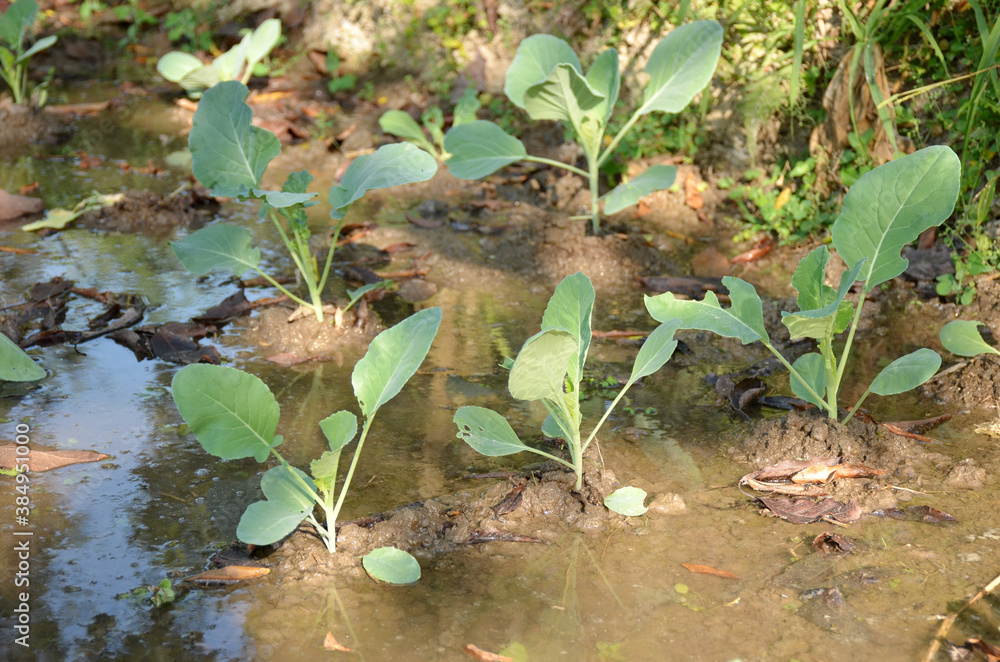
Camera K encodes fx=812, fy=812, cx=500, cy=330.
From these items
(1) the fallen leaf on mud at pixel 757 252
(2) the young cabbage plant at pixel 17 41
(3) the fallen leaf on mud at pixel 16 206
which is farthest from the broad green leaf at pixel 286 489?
(2) the young cabbage plant at pixel 17 41

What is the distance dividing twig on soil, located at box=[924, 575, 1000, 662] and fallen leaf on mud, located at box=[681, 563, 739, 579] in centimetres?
43

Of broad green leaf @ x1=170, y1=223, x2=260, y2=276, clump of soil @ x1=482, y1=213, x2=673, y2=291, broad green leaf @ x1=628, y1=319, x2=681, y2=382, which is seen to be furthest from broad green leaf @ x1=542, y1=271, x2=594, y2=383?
clump of soil @ x1=482, y1=213, x2=673, y2=291

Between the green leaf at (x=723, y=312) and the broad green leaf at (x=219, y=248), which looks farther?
the broad green leaf at (x=219, y=248)

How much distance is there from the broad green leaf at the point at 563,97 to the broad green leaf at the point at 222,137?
3.86 feet

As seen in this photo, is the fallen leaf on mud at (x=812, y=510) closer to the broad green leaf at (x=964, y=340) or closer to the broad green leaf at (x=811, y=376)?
the broad green leaf at (x=811, y=376)

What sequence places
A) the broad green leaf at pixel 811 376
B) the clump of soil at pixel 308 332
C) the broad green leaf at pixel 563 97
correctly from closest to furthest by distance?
1. the broad green leaf at pixel 811 376
2. the clump of soil at pixel 308 332
3. the broad green leaf at pixel 563 97

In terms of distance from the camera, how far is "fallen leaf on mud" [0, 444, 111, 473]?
7.62 ft

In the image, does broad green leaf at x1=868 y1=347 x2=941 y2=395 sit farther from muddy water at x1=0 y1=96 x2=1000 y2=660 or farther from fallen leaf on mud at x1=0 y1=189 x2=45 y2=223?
fallen leaf on mud at x1=0 y1=189 x2=45 y2=223

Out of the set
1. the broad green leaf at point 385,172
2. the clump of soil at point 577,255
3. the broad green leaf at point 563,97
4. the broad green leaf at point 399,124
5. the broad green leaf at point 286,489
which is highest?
the broad green leaf at point 563,97

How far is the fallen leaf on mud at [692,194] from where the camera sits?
4343 millimetres

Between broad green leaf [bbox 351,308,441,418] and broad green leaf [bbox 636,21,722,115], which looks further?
broad green leaf [bbox 636,21,722,115]

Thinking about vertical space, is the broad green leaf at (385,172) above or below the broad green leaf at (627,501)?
above

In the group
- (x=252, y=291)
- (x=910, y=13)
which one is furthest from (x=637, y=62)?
(x=252, y=291)

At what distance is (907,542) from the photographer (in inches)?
81.5
